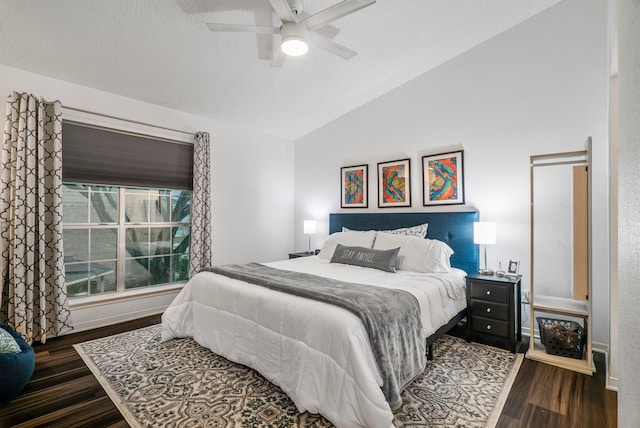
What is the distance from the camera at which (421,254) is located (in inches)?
127

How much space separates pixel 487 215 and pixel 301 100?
2.80 meters

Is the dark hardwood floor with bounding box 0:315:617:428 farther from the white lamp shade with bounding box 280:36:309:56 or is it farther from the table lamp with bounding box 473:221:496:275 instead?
the white lamp shade with bounding box 280:36:309:56

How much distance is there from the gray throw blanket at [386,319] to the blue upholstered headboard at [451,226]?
1.50m

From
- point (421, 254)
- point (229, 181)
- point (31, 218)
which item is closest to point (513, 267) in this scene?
point (421, 254)

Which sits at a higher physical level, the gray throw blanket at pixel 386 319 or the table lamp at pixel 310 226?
the table lamp at pixel 310 226

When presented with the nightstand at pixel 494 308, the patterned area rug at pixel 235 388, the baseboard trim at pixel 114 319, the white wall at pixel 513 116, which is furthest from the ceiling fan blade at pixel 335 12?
the baseboard trim at pixel 114 319

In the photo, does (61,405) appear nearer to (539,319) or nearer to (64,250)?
(64,250)

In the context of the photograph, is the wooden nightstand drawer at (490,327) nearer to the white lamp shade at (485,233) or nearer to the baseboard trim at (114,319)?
the white lamp shade at (485,233)

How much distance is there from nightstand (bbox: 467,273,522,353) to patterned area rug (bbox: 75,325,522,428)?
16 cm

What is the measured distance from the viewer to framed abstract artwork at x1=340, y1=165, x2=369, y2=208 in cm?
455

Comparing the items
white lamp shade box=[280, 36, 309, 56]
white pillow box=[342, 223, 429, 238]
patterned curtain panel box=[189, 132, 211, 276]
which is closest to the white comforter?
white pillow box=[342, 223, 429, 238]

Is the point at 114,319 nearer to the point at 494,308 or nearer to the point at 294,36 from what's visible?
the point at 294,36

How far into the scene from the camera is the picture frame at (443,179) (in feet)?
12.0

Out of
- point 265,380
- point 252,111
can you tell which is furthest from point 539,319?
point 252,111
